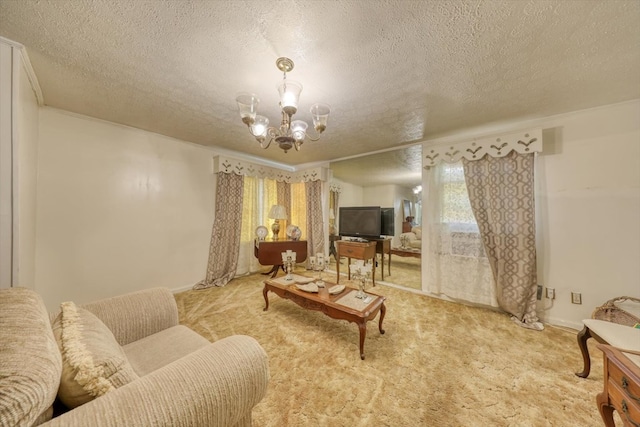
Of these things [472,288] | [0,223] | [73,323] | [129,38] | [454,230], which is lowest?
[472,288]

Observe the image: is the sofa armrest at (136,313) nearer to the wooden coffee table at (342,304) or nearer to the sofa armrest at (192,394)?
the sofa armrest at (192,394)

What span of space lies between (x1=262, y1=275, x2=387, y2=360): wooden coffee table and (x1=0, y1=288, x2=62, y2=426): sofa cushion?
5.14 ft

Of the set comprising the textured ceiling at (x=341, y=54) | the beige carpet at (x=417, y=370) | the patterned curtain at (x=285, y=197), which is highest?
the textured ceiling at (x=341, y=54)

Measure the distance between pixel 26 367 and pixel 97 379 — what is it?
7.7 inches

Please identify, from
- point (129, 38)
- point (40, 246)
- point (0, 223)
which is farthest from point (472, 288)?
point (40, 246)

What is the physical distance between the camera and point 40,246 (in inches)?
87.1

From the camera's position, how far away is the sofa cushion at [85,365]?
631 millimetres

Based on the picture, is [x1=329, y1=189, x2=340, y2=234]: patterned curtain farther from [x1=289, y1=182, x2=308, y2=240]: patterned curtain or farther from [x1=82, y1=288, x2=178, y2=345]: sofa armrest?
[x1=82, y1=288, x2=178, y2=345]: sofa armrest

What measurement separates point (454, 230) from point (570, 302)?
123cm

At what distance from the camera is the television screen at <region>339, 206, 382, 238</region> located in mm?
3627

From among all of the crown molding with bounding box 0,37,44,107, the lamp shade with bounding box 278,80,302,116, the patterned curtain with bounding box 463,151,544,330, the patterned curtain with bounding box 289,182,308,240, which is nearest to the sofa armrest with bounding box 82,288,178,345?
the lamp shade with bounding box 278,80,302,116

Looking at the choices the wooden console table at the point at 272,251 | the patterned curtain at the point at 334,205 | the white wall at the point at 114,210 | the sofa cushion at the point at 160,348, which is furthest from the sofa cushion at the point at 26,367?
the patterned curtain at the point at 334,205

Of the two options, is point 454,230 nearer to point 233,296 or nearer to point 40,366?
point 233,296

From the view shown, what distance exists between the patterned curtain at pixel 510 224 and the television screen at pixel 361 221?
1.39 m
